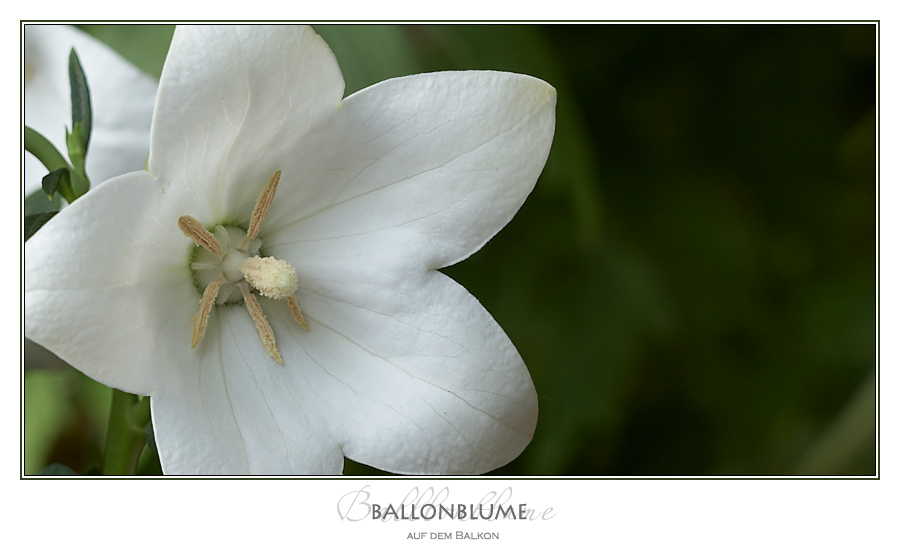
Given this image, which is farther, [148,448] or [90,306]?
[148,448]

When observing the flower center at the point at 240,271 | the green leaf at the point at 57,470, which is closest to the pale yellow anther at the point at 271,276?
the flower center at the point at 240,271

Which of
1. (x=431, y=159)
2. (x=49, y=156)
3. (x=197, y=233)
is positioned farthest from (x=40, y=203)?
(x=431, y=159)

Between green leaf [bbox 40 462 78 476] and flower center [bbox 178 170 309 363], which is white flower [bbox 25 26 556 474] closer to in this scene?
flower center [bbox 178 170 309 363]

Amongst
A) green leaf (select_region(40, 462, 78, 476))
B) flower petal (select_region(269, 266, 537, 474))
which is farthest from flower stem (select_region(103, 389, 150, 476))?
flower petal (select_region(269, 266, 537, 474))

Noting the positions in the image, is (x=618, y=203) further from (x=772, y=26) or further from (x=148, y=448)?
(x=148, y=448)

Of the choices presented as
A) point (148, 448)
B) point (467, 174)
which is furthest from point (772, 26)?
point (148, 448)

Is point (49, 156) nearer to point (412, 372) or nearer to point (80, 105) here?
point (80, 105)

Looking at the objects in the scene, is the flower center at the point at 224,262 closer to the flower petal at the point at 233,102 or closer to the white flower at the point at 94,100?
the flower petal at the point at 233,102

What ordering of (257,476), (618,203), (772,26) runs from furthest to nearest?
(618,203), (772,26), (257,476)
